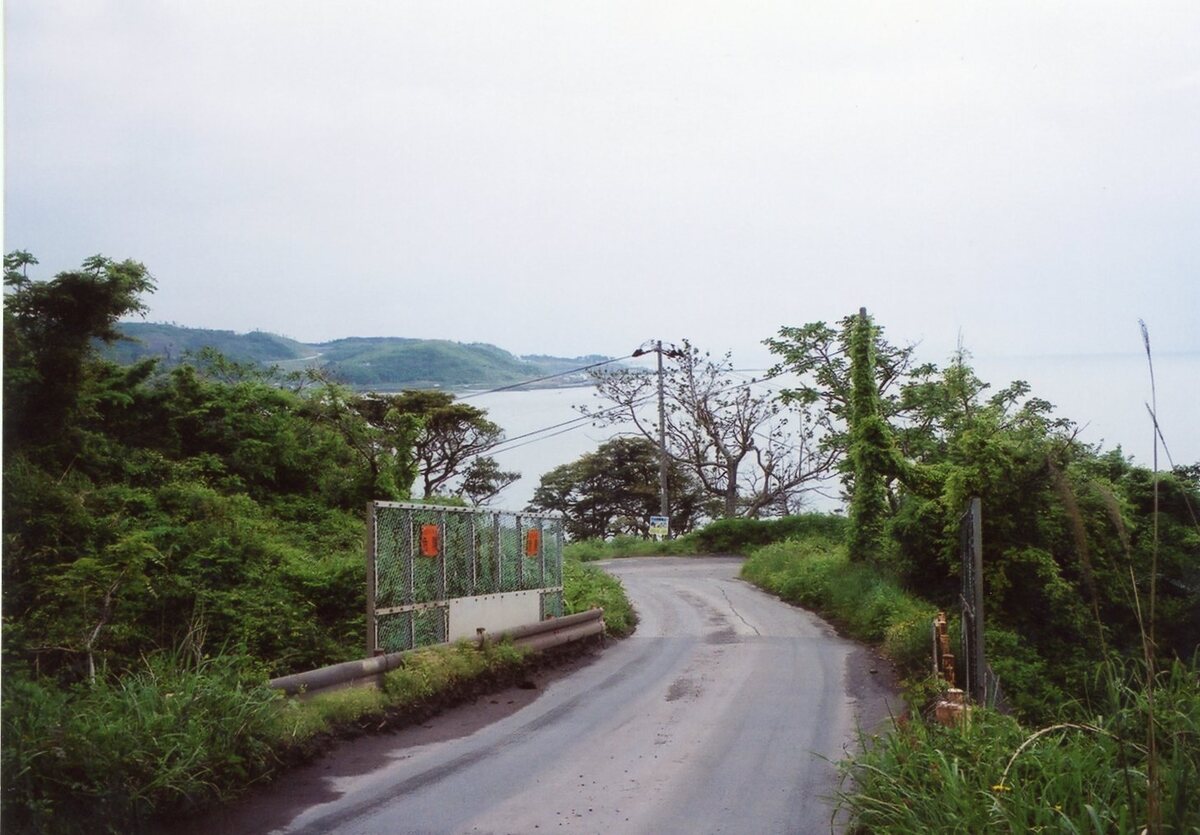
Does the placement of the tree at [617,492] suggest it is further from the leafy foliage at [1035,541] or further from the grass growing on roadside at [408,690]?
the grass growing on roadside at [408,690]

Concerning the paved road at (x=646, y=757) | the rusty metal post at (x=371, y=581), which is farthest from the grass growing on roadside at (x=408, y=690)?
the paved road at (x=646, y=757)

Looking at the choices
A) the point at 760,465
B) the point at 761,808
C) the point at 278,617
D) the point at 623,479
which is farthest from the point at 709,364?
the point at 761,808

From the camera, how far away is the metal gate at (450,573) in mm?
11688

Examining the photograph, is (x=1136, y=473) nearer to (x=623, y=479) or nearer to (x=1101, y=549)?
(x=1101, y=549)

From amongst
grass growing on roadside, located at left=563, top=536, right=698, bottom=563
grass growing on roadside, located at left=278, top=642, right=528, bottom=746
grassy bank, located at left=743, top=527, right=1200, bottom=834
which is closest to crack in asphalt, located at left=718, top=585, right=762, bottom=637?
grass growing on roadside, located at left=278, top=642, right=528, bottom=746

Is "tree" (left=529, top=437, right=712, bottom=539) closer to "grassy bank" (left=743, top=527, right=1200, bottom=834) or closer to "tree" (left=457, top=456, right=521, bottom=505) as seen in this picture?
"tree" (left=457, top=456, right=521, bottom=505)

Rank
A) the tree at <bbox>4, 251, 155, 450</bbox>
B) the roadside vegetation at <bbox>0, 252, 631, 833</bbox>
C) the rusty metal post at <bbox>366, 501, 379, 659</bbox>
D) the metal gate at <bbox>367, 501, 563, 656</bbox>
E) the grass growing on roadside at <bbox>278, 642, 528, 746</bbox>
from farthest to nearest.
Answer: the tree at <bbox>4, 251, 155, 450</bbox> → the metal gate at <bbox>367, 501, 563, 656</bbox> → the rusty metal post at <bbox>366, 501, 379, 659</bbox> → the grass growing on roadside at <bbox>278, 642, 528, 746</bbox> → the roadside vegetation at <bbox>0, 252, 631, 833</bbox>

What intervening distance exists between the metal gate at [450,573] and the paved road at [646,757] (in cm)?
144

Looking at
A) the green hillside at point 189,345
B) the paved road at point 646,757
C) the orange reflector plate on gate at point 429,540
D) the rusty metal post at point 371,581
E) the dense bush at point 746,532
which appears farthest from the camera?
the dense bush at point 746,532

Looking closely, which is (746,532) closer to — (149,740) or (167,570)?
(167,570)

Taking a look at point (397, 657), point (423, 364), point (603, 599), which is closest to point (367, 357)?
point (423, 364)

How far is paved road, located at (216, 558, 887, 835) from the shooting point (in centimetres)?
704

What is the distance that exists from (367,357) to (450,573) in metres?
16.5

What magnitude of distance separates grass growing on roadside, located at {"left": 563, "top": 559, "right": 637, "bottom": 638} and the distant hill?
7598 mm
